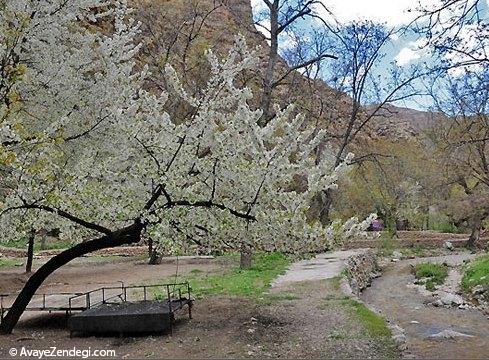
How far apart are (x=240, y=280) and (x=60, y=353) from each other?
7785mm

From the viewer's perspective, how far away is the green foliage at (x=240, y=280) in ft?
40.8

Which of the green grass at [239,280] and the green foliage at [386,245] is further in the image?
the green foliage at [386,245]

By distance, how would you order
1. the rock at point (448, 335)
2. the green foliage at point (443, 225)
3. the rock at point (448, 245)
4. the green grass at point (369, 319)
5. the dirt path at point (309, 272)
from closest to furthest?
the green grass at point (369, 319)
the rock at point (448, 335)
the dirt path at point (309, 272)
the rock at point (448, 245)
the green foliage at point (443, 225)

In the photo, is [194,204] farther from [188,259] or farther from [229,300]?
[188,259]

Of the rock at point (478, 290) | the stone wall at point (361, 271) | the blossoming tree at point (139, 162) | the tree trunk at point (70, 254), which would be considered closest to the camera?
the blossoming tree at point (139, 162)

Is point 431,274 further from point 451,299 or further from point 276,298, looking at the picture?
point 276,298

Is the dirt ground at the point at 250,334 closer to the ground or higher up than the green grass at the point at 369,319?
higher up

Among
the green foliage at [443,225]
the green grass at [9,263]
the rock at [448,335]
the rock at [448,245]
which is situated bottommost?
the rock at [448,245]

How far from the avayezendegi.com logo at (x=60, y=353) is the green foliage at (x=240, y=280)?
4.84 meters

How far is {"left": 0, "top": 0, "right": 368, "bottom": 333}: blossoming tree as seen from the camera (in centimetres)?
720

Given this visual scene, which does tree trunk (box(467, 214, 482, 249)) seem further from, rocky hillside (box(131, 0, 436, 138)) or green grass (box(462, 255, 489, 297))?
green grass (box(462, 255, 489, 297))

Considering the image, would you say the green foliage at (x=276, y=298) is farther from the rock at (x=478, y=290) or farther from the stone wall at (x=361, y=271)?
the rock at (x=478, y=290)

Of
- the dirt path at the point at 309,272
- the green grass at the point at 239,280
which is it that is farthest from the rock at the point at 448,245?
the green grass at the point at 239,280

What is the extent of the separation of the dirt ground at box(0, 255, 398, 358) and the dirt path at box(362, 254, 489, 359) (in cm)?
103
